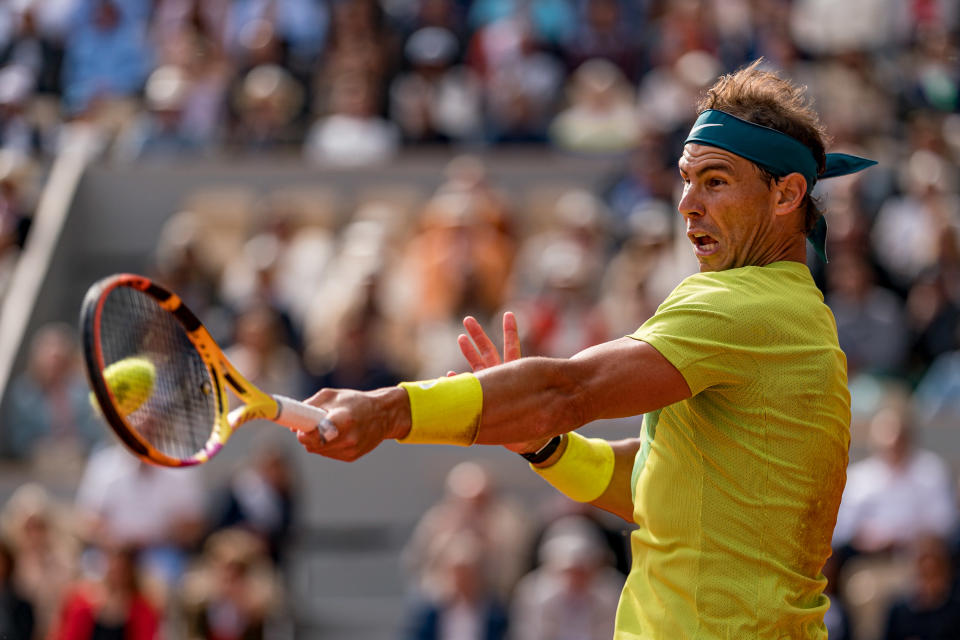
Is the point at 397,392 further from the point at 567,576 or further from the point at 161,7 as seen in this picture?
the point at 161,7

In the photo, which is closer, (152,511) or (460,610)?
(460,610)

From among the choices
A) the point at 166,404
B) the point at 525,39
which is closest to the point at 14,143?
the point at 525,39

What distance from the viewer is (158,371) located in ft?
11.8

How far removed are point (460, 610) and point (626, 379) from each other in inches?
220

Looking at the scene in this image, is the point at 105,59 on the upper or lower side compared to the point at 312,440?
lower

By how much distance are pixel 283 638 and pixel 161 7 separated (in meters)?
7.57

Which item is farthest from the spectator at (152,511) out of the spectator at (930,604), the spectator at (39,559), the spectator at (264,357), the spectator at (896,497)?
Answer: the spectator at (930,604)

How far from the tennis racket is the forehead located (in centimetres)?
103

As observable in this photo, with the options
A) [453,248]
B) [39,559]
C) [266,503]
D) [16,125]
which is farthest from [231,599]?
[16,125]

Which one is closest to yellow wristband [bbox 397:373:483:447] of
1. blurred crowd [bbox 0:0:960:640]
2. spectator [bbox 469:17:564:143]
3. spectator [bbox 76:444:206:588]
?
blurred crowd [bbox 0:0:960:640]

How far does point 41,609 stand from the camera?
29.0ft

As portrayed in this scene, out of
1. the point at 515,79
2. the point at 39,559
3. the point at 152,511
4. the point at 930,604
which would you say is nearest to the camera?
the point at 930,604

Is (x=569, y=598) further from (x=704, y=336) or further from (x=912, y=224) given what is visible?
(x=704, y=336)

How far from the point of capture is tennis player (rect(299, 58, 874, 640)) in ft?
10.1
